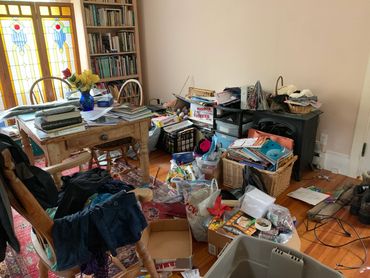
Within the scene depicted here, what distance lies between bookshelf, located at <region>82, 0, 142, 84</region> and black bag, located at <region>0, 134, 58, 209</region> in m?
2.77

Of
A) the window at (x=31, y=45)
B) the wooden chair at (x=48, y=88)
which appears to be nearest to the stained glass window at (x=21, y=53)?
the window at (x=31, y=45)

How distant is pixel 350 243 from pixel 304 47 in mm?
1660

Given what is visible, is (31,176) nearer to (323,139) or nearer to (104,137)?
(104,137)

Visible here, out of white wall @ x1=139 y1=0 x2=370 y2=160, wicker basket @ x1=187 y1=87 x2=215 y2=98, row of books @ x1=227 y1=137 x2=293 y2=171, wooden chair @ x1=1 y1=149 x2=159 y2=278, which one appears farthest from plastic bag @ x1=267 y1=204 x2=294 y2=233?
wicker basket @ x1=187 y1=87 x2=215 y2=98

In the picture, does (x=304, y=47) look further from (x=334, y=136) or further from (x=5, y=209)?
(x=5, y=209)

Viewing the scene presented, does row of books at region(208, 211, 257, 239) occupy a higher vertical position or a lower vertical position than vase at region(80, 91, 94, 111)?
lower

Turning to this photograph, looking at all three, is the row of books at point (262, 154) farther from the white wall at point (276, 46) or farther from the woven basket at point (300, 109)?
the white wall at point (276, 46)

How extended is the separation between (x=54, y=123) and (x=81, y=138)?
19 cm

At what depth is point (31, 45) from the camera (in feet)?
10.7

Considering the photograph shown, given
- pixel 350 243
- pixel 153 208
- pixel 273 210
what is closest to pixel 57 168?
pixel 153 208

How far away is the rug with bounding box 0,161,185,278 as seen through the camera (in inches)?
65.2

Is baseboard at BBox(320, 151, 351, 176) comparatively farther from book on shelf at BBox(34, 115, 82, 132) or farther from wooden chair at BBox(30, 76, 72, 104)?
wooden chair at BBox(30, 76, 72, 104)

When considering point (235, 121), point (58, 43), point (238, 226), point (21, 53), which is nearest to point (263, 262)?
point (238, 226)

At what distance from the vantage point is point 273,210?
1.78m
